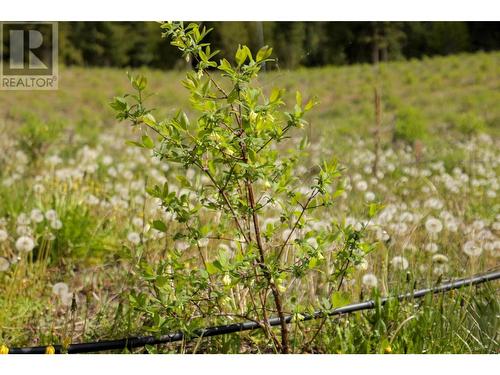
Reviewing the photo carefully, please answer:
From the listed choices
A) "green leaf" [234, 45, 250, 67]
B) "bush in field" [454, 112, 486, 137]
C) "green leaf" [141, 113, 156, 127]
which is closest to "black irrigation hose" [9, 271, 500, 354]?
"green leaf" [141, 113, 156, 127]

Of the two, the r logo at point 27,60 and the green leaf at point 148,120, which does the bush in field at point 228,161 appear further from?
the r logo at point 27,60

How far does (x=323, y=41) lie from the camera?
11297 millimetres

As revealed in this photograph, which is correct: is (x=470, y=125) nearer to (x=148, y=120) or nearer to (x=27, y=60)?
(x=27, y=60)

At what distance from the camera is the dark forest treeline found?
10266 millimetres

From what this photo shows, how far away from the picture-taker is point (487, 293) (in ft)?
7.25

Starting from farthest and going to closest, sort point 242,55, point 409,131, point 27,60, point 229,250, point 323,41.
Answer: point 323,41
point 27,60
point 409,131
point 229,250
point 242,55

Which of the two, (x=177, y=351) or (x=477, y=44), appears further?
(x=477, y=44)

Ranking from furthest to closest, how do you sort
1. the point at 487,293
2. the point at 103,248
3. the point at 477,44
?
the point at 477,44
the point at 103,248
the point at 487,293

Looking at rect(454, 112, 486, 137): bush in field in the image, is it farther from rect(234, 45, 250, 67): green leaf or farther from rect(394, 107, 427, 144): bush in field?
rect(234, 45, 250, 67): green leaf

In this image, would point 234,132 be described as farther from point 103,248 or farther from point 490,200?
point 490,200

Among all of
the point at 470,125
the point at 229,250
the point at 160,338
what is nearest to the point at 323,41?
the point at 470,125

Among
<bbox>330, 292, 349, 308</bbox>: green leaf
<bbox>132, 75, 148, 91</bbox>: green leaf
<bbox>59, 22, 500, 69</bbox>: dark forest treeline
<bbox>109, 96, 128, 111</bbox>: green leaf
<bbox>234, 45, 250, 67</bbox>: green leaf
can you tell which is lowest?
<bbox>330, 292, 349, 308</bbox>: green leaf
